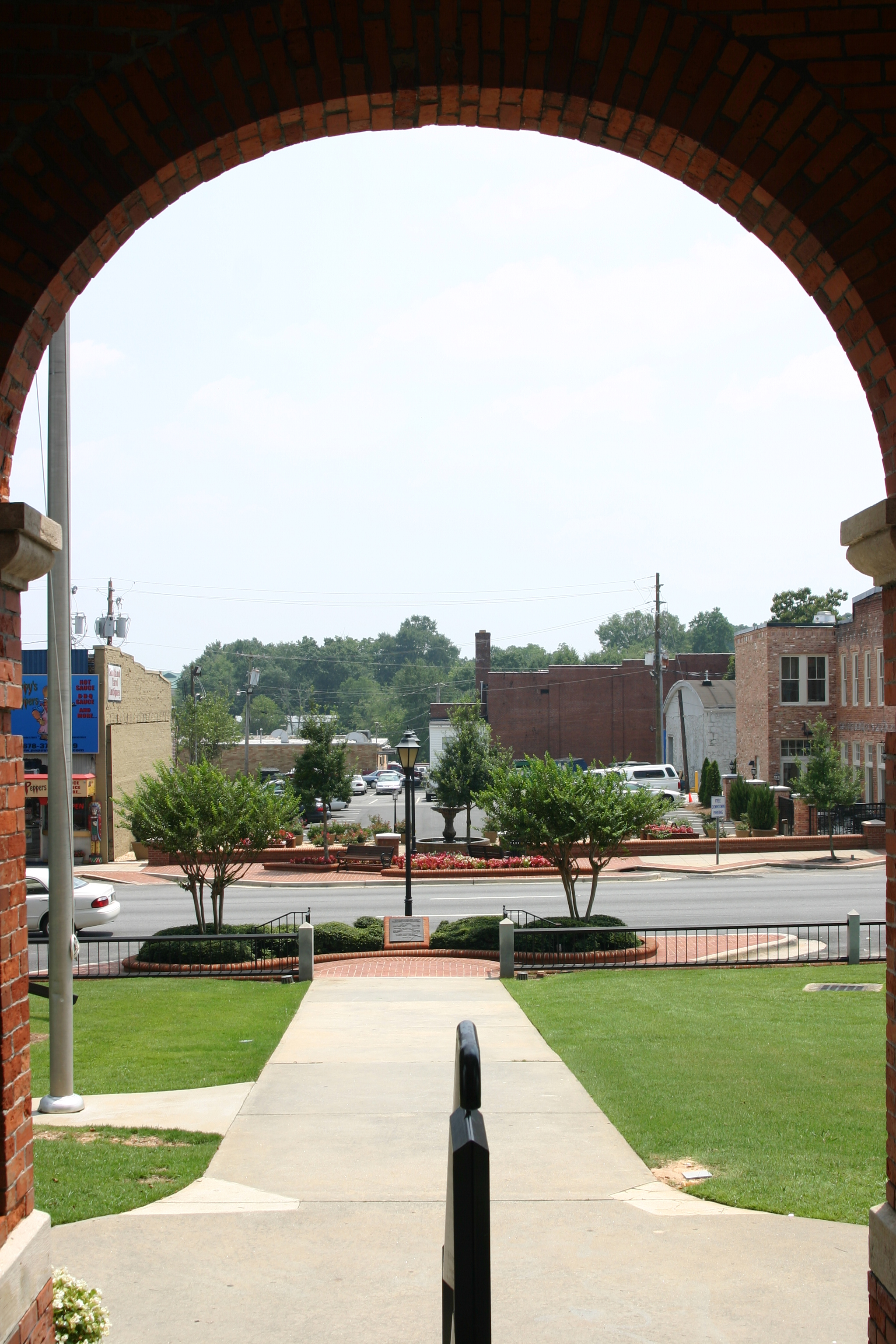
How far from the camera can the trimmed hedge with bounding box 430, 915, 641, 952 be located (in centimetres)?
1862

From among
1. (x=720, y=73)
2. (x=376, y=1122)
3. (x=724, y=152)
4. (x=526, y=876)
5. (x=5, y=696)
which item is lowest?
(x=526, y=876)

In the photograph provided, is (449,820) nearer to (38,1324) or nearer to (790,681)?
(790,681)

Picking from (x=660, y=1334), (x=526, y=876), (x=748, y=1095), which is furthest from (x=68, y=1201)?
(x=526, y=876)

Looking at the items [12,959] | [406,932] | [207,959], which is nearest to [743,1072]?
[12,959]

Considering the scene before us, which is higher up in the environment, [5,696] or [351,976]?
[5,696]

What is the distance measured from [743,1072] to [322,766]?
3055 centimetres

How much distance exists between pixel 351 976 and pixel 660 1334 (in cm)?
1235

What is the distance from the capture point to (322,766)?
40.0 m

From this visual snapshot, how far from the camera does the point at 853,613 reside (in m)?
45.0

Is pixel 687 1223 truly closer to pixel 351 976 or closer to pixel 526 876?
pixel 351 976

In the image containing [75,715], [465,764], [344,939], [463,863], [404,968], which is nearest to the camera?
[404,968]

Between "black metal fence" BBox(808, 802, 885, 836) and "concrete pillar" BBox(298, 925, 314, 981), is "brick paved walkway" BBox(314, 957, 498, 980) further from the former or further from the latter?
"black metal fence" BBox(808, 802, 885, 836)

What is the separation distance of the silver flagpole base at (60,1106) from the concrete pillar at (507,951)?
8.02 meters

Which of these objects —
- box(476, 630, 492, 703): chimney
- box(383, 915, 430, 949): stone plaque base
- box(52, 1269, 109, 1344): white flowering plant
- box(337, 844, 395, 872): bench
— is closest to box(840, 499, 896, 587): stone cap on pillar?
box(52, 1269, 109, 1344): white flowering plant
